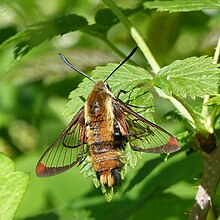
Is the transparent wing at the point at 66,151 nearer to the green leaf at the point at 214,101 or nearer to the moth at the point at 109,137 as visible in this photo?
the moth at the point at 109,137

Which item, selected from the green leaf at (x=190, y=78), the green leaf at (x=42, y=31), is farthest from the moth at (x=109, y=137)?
the green leaf at (x=42, y=31)

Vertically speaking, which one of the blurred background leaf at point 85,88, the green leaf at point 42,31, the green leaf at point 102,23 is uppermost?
the green leaf at point 42,31

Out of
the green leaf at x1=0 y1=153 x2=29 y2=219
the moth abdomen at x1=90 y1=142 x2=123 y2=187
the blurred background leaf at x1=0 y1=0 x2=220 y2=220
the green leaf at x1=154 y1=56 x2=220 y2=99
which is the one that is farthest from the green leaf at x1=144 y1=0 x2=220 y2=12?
the green leaf at x1=0 y1=153 x2=29 y2=219

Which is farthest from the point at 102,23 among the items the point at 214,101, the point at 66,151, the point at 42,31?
the point at 214,101

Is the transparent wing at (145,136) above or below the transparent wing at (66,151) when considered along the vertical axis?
below

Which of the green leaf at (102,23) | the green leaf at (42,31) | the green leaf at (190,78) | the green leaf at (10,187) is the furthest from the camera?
the green leaf at (102,23)

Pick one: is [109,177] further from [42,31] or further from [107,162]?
[42,31]

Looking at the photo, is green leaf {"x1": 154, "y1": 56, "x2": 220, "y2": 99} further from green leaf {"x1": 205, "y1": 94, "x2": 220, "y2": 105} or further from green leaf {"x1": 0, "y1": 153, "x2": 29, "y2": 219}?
green leaf {"x1": 0, "y1": 153, "x2": 29, "y2": 219}

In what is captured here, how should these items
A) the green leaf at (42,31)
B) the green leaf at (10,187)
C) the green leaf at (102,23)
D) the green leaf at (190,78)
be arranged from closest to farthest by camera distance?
the green leaf at (190,78) < the green leaf at (10,187) < the green leaf at (42,31) < the green leaf at (102,23)
